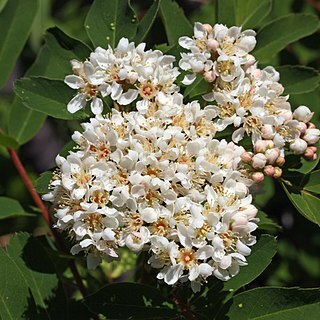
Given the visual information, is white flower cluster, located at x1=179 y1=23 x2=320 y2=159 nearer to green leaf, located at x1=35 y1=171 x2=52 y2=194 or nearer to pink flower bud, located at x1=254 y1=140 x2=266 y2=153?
pink flower bud, located at x1=254 y1=140 x2=266 y2=153

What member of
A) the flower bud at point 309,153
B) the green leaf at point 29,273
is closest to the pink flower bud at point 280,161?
the flower bud at point 309,153

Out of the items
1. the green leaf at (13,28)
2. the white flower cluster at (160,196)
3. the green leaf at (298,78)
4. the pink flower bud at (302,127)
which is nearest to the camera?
the white flower cluster at (160,196)

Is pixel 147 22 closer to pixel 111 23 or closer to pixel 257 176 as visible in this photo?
pixel 111 23

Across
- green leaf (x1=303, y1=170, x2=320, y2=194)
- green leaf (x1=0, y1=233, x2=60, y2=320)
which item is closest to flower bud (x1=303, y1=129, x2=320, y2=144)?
green leaf (x1=303, y1=170, x2=320, y2=194)

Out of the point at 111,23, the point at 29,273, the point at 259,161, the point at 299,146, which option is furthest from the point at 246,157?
the point at 29,273

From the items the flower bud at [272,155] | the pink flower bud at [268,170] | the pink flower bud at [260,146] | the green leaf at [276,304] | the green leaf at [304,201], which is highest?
the pink flower bud at [260,146]

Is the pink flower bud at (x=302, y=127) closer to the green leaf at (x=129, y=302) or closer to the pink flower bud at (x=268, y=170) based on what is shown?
the pink flower bud at (x=268, y=170)
